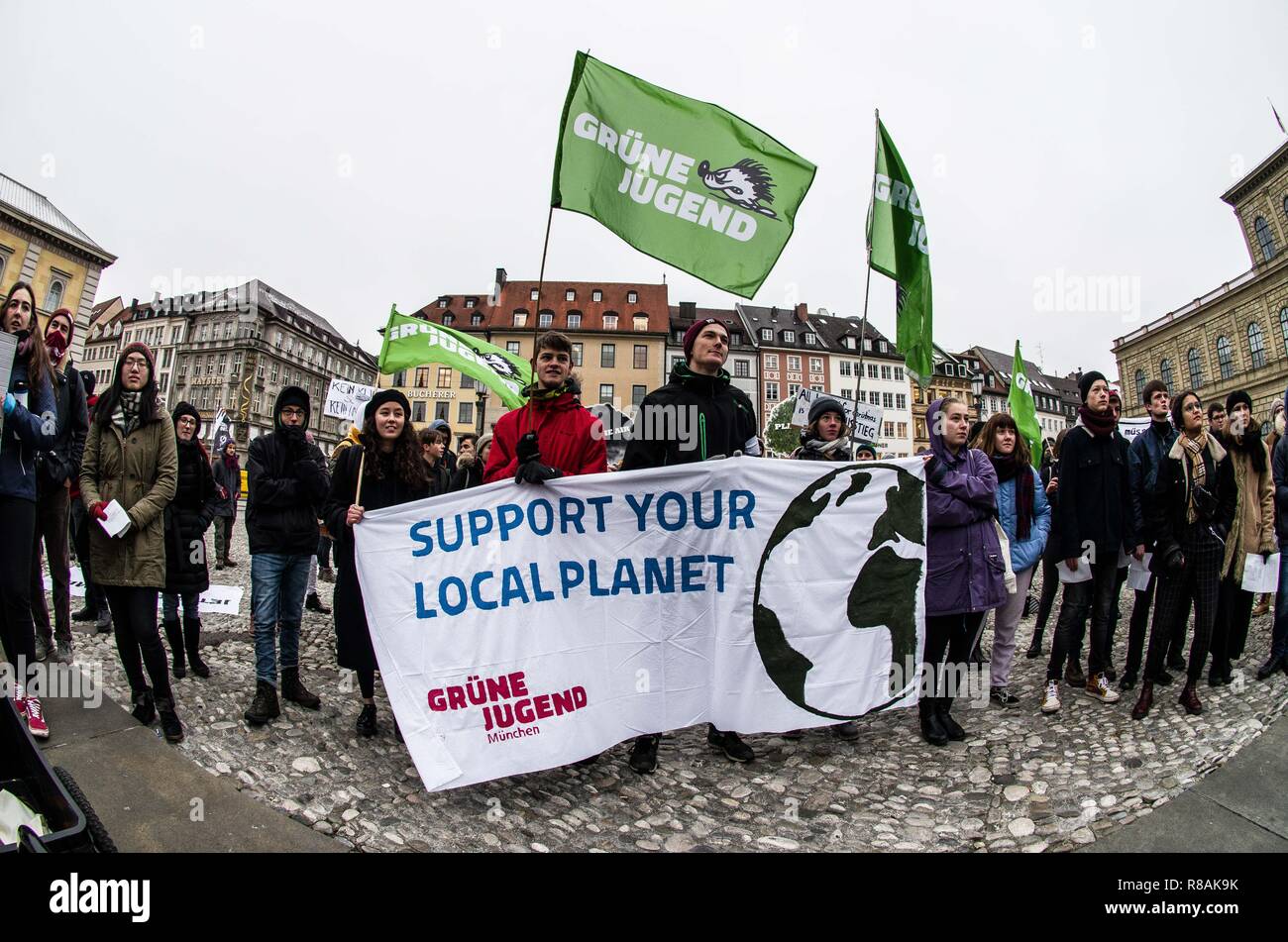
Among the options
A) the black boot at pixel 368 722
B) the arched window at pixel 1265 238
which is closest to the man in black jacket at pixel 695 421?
the black boot at pixel 368 722

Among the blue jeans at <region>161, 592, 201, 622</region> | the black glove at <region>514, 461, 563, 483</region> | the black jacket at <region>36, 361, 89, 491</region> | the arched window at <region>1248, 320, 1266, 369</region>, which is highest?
the arched window at <region>1248, 320, 1266, 369</region>

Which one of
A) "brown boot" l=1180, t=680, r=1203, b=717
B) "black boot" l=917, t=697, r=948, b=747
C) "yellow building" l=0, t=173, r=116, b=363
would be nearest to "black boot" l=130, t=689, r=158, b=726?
"black boot" l=917, t=697, r=948, b=747

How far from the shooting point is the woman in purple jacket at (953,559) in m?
4.07

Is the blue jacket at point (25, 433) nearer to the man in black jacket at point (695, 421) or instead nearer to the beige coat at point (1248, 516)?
the man in black jacket at point (695, 421)

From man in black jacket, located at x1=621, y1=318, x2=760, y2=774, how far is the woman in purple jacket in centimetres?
132

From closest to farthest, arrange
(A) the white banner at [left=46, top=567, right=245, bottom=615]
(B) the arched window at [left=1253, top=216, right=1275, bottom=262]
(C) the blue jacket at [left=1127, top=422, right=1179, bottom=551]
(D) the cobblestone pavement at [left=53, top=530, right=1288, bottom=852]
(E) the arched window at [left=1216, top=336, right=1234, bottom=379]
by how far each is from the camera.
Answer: (D) the cobblestone pavement at [left=53, top=530, right=1288, bottom=852] → (C) the blue jacket at [left=1127, top=422, right=1179, bottom=551] → (A) the white banner at [left=46, top=567, right=245, bottom=615] → (B) the arched window at [left=1253, top=216, right=1275, bottom=262] → (E) the arched window at [left=1216, top=336, right=1234, bottom=379]

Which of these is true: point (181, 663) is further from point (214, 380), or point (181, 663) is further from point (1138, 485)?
point (214, 380)

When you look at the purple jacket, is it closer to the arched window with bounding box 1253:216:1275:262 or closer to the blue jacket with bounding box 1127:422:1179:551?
the blue jacket with bounding box 1127:422:1179:551

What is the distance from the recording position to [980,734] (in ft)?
13.7

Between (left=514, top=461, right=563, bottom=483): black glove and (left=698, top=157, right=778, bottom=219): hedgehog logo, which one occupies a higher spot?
(left=698, top=157, right=778, bottom=219): hedgehog logo

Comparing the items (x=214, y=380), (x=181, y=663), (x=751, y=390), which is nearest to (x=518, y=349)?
(x=751, y=390)

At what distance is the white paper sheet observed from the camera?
469 cm
